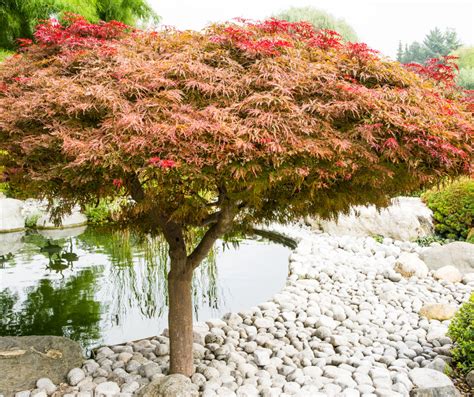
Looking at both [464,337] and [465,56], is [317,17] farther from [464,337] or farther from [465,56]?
[464,337]

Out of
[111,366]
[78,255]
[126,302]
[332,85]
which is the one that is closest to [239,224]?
[111,366]

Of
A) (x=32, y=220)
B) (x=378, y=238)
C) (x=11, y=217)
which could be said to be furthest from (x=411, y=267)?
(x=11, y=217)

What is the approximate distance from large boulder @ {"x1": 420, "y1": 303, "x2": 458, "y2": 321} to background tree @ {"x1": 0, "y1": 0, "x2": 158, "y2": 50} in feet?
34.1

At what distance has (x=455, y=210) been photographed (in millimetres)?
8328

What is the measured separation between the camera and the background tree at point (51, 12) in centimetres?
1238

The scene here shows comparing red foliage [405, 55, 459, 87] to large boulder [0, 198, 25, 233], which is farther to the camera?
large boulder [0, 198, 25, 233]

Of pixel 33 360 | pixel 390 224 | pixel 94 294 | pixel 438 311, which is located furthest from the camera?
pixel 390 224

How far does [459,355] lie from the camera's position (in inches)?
136

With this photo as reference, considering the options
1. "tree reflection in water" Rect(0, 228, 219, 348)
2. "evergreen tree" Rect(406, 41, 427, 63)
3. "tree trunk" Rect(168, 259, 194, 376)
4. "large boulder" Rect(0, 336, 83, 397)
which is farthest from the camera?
"evergreen tree" Rect(406, 41, 427, 63)

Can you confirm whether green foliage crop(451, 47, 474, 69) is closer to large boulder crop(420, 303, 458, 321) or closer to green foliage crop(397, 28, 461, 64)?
green foliage crop(397, 28, 461, 64)

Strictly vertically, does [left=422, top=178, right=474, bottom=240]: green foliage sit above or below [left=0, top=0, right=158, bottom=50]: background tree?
below

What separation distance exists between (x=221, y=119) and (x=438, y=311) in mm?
3301

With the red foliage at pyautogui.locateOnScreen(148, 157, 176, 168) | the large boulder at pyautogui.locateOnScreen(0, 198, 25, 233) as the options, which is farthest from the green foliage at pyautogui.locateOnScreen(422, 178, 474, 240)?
the large boulder at pyautogui.locateOnScreen(0, 198, 25, 233)

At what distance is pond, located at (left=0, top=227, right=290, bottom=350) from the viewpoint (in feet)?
15.8
